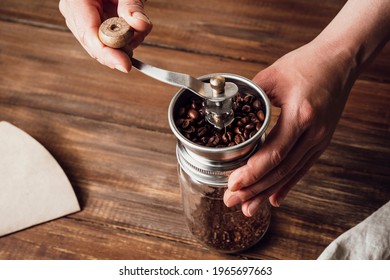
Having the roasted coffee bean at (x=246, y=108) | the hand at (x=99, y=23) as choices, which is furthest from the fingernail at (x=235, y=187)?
the hand at (x=99, y=23)

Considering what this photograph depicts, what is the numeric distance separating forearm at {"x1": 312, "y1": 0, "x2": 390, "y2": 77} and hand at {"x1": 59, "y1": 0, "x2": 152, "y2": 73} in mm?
281

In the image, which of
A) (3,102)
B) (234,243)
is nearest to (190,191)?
(234,243)

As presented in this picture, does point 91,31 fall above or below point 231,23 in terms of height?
above

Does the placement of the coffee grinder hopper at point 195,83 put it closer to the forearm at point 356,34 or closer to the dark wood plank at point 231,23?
the forearm at point 356,34

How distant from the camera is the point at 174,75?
730 millimetres

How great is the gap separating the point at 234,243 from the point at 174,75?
0.37 m

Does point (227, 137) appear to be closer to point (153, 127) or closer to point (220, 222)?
point (220, 222)

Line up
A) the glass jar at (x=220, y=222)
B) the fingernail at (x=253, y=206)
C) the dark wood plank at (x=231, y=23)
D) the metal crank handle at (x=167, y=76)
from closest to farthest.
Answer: the metal crank handle at (x=167, y=76)
the fingernail at (x=253, y=206)
the glass jar at (x=220, y=222)
the dark wood plank at (x=231, y=23)

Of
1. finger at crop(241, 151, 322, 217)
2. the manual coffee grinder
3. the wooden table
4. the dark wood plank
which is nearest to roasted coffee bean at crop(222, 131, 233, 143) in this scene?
the manual coffee grinder

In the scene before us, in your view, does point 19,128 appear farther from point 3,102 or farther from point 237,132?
point 237,132

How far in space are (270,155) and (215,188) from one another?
0.16 meters

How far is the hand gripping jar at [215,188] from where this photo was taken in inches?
29.9

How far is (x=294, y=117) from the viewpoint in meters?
0.78

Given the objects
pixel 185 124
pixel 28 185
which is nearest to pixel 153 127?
pixel 28 185
